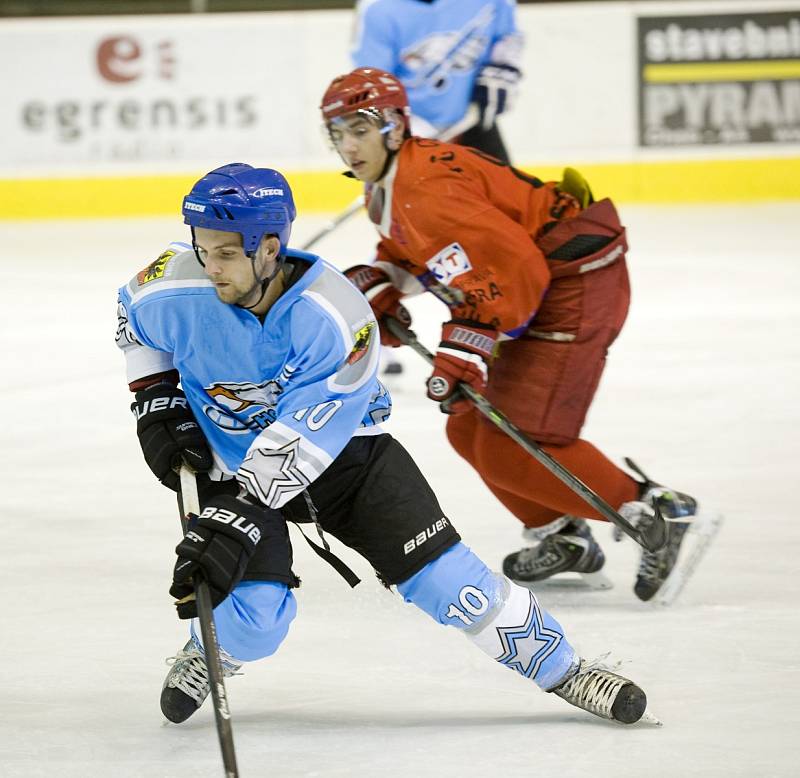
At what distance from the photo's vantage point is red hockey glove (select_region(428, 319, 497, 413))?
310cm

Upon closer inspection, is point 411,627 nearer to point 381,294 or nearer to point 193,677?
point 193,677

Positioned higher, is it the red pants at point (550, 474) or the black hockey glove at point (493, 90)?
the black hockey glove at point (493, 90)

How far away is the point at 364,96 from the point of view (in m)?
3.17

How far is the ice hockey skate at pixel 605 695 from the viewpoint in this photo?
95.7 inches

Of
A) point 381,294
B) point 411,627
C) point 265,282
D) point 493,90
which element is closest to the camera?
point 265,282

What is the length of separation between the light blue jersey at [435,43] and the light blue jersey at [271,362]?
350 centimetres

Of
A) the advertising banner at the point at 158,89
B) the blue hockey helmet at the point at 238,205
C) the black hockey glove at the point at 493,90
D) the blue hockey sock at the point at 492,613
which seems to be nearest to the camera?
the blue hockey helmet at the point at 238,205

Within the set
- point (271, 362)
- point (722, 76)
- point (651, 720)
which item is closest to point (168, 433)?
point (271, 362)

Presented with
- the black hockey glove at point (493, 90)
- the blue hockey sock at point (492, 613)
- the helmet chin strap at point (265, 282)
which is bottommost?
the blue hockey sock at point (492, 613)

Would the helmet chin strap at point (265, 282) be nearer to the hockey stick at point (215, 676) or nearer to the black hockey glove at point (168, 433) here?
the black hockey glove at point (168, 433)

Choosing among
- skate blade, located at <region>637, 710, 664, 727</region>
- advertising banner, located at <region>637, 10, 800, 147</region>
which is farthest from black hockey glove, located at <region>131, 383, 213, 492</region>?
advertising banner, located at <region>637, 10, 800, 147</region>

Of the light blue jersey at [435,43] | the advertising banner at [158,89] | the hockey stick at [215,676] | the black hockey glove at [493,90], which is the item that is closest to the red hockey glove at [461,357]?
the hockey stick at [215,676]

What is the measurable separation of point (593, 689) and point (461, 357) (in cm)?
87

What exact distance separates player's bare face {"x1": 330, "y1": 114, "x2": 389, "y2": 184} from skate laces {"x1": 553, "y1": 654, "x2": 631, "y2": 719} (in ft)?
3.98
